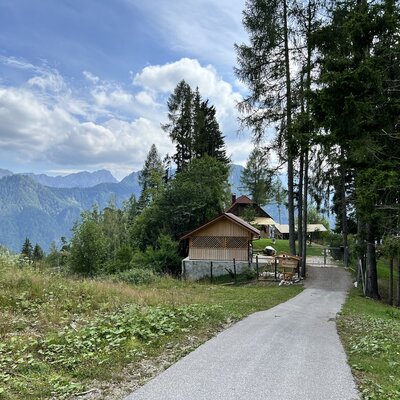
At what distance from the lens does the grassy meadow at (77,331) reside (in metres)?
4.88

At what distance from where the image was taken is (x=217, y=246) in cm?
2764

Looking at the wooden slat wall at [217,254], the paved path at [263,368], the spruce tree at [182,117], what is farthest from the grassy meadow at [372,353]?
the spruce tree at [182,117]

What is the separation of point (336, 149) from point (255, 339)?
13.0 meters

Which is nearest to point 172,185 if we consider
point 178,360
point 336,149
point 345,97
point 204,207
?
point 204,207

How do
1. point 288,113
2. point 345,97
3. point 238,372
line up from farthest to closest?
1. point 288,113
2. point 345,97
3. point 238,372

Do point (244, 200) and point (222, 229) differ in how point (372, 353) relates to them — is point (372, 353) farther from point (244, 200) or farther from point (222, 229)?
point (244, 200)

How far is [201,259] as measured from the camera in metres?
27.6

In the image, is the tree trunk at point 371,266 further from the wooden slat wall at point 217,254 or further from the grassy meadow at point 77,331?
the wooden slat wall at point 217,254

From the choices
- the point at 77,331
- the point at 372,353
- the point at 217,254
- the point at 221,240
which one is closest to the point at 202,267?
the point at 217,254

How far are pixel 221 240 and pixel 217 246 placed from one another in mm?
500

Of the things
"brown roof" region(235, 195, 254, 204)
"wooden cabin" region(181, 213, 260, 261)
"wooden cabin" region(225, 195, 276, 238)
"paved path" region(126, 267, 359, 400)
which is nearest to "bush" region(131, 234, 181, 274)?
"wooden cabin" region(181, 213, 260, 261)

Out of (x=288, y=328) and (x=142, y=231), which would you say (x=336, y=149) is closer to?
(x=288, y=328)

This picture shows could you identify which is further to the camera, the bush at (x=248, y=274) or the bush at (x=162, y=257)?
the bush at (x=162, y=257)

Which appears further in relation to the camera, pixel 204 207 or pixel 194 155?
pixel 194 155
